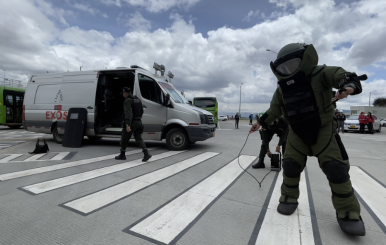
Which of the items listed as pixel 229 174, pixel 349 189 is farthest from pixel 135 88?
pixel 349 189

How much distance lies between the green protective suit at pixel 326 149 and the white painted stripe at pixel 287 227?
0.37 meters

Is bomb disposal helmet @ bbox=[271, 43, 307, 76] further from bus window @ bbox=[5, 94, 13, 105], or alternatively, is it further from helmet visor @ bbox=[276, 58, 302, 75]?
bus window @ bbox=[5, 94, 13, 105]

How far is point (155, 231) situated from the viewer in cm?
225

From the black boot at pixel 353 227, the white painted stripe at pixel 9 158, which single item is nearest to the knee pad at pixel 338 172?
the black boot at pixel 353 227

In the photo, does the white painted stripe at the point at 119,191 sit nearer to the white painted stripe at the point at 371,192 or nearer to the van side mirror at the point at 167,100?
the van side mirror at the point at 167,100

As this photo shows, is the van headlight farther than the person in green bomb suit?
Yes

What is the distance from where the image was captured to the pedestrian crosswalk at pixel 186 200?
2.24 m

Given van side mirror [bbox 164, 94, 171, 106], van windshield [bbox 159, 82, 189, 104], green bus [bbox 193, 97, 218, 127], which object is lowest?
van side mirror [bbox 164, 94, 171, 106]

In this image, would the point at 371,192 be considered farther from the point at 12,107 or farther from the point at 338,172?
the point at 12,107

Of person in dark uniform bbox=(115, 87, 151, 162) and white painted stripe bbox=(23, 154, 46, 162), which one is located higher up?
person in dark uniform bbox=(115, 87, 151, 162)

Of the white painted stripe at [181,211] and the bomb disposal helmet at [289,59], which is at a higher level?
the bomb disposal helmet at [289,59]

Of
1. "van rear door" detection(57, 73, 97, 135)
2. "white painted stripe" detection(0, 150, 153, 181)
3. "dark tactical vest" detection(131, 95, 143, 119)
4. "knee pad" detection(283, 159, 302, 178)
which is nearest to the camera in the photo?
"knee pad" detection(283, 159, 302, 178)

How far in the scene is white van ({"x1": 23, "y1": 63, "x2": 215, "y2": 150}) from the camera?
698 cm

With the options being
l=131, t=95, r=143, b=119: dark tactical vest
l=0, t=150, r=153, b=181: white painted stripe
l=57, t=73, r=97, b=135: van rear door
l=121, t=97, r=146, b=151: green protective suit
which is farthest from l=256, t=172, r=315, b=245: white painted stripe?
l=57, t=73, r=97, b=135: van rear door
